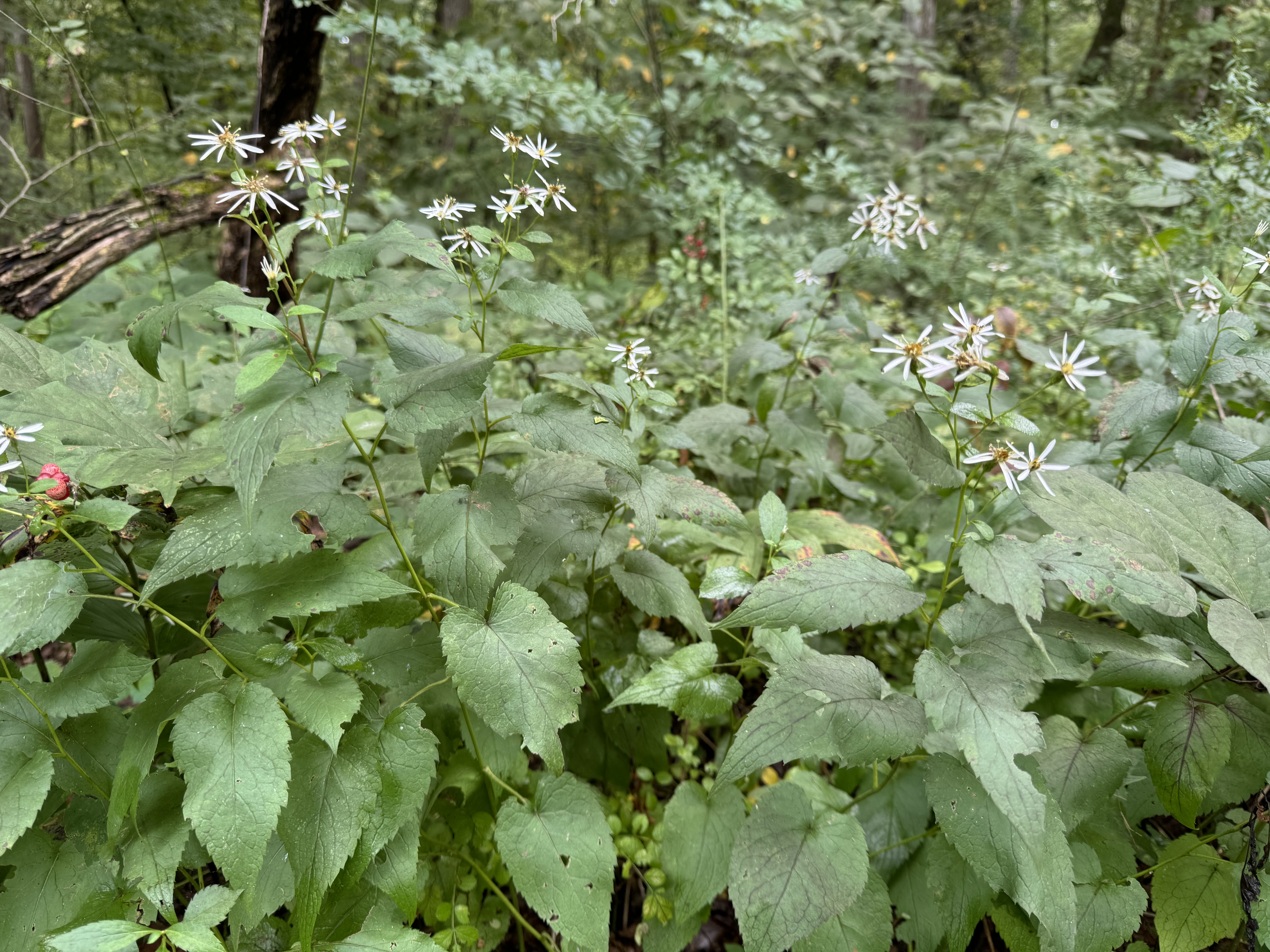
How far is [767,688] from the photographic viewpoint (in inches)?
46.0

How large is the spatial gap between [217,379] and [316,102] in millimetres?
2151

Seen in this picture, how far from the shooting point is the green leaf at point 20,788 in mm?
1044

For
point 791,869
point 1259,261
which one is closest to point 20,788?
point 791,869

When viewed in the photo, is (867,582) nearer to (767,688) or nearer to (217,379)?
(767,688)

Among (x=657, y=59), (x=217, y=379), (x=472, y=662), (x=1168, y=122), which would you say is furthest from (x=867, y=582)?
(x=1168, y=122)

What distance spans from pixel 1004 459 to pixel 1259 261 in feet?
3.33

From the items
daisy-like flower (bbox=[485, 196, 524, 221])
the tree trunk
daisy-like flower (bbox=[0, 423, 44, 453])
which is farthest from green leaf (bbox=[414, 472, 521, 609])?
the tree trunk

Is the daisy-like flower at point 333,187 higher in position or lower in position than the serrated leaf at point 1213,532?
higher

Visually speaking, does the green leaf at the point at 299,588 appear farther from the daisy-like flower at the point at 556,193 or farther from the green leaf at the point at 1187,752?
the green leaf at the point at 1187,752

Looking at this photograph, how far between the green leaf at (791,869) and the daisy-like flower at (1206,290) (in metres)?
1.53

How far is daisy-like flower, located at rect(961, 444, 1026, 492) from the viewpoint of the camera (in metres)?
1.15

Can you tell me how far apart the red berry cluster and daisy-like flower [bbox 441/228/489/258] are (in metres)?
0.79

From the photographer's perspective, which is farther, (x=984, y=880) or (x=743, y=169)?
(x=743, y=169)

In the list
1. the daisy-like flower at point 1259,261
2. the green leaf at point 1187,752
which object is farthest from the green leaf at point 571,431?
the daisy-like flower at point 1259,261
